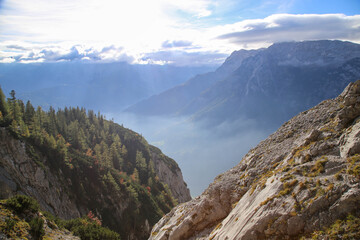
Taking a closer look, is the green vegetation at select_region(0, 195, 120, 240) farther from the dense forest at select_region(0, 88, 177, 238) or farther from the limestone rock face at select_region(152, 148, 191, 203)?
the limestone rock face at select_region(152, 148, 191, 203)

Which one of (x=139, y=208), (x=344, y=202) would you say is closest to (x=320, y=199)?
(x=344, y=202)

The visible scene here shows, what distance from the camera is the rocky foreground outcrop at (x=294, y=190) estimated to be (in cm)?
1544

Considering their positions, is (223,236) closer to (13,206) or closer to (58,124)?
(13,206)

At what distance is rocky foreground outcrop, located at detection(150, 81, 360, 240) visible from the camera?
1544 cm

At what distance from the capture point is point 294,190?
57.9 ft

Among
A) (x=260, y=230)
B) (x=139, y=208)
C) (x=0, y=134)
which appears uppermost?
(x=0, y=134)

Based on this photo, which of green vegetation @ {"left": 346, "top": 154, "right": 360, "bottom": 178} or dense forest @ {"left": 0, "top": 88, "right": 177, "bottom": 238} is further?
dense forest @ {"left": 0, "top": 88, "right": 177, "bottom": 238}

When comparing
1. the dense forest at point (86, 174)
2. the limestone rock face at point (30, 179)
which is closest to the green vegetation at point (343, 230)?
the limestone rock face at point (30, 179)

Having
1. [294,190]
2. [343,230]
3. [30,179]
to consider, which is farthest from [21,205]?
[30,179]

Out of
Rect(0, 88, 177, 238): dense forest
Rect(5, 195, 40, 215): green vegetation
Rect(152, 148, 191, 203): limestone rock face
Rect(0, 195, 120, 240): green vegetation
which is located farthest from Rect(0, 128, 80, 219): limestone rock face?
Rect(152, 148, 191, 203): limestone rock face

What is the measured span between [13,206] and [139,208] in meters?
65.7

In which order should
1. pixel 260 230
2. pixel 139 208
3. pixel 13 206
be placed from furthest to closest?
pixel 139 208 → pixel 13 206 → pixel 260 230

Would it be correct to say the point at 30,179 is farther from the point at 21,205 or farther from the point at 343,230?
the point at 343,230

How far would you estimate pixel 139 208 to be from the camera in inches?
3642
